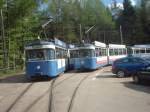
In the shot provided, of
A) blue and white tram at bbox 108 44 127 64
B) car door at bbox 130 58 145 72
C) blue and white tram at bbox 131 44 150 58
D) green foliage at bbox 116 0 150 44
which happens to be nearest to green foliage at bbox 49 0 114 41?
green foliage at bbox 116 0 150 44

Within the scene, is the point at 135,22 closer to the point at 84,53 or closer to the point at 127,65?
the point at 84,53

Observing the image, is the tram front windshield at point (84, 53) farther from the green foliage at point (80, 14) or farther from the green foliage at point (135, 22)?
the green foliage at point (135, 22)

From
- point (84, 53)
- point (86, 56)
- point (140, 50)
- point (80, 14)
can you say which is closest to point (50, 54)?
point (86, 56)

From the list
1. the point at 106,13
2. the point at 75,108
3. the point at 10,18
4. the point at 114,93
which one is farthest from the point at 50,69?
the point at 106,13

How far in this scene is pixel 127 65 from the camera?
25312 millimetres

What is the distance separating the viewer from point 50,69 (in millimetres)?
25219

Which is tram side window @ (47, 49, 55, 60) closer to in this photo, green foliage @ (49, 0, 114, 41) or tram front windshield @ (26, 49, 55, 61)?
tram front windshield @ (26, 49, 55, 61)

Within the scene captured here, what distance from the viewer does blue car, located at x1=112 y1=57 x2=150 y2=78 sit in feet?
80.7

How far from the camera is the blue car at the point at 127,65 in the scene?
24.6 m

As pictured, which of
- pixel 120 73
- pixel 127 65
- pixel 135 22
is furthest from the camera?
pixel 135 22

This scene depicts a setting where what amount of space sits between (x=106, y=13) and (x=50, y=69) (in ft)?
253

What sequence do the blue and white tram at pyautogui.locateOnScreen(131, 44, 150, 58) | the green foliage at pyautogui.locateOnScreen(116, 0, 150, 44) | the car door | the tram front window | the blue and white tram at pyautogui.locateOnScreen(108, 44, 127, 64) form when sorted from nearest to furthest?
the car door, the tram front window, the blue and white tram at pyautogui.locateOnScreen(108, 44, 127, 64), the blue and white tram at pyautogui.locateOnScreen(131, 44, 150, 58), the green foliage at pyautogui.locateOnScreen(116, 0, 150, 44)

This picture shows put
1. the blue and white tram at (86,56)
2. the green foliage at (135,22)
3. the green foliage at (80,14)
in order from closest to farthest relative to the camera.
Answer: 1. the blue and white tram at (86,56)
2. the green foliage at (80,14)
3. the green foliage at (135,22)

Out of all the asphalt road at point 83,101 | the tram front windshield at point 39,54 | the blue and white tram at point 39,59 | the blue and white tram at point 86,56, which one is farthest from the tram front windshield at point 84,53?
the asphalt road at point 83,101
